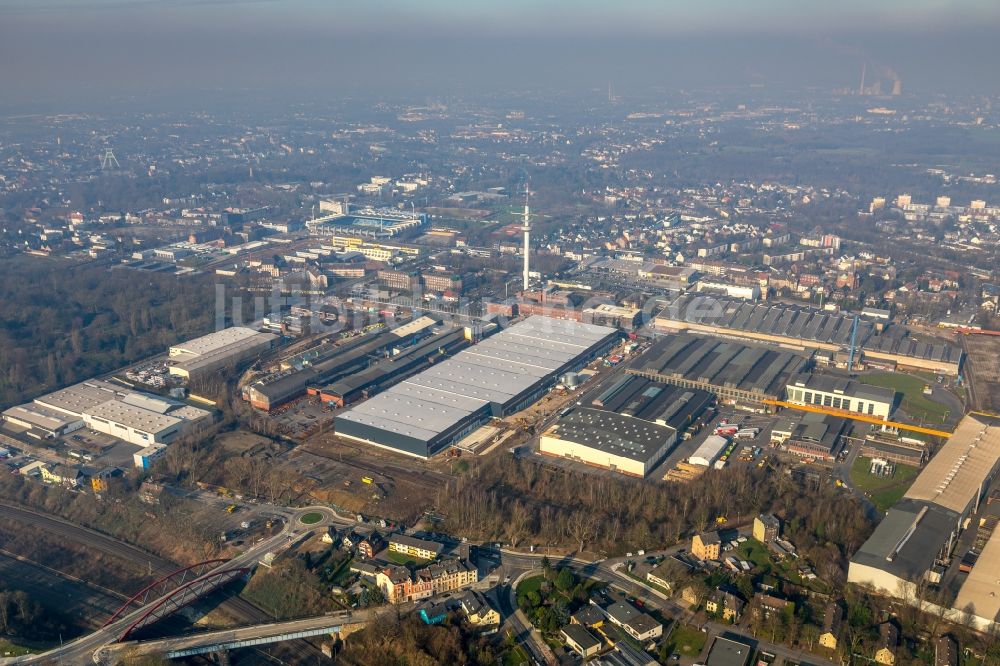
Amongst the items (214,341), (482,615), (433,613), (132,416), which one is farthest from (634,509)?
(214,341)

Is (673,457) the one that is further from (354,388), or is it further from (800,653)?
(354,388)

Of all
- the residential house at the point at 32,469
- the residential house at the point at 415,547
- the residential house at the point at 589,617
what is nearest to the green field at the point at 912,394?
the residential house at the point at 589,617

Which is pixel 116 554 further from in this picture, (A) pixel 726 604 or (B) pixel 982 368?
(B) pixel 982 368

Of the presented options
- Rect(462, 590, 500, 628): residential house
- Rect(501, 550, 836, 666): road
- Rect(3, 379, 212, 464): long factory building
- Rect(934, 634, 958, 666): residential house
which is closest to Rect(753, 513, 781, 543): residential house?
Rect(501, 550, 836, 666): road

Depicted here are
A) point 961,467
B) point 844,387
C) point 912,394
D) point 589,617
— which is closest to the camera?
point 589,617

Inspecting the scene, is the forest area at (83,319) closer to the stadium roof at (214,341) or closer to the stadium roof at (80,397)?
the stadium roof at (80,397)

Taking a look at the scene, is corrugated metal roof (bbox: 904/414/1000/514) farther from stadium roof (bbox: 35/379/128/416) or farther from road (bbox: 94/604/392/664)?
Answer: stadium roof (bbox: 35/379/128/416)

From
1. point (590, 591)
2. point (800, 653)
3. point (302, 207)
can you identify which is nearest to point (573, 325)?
point (590, 591)
